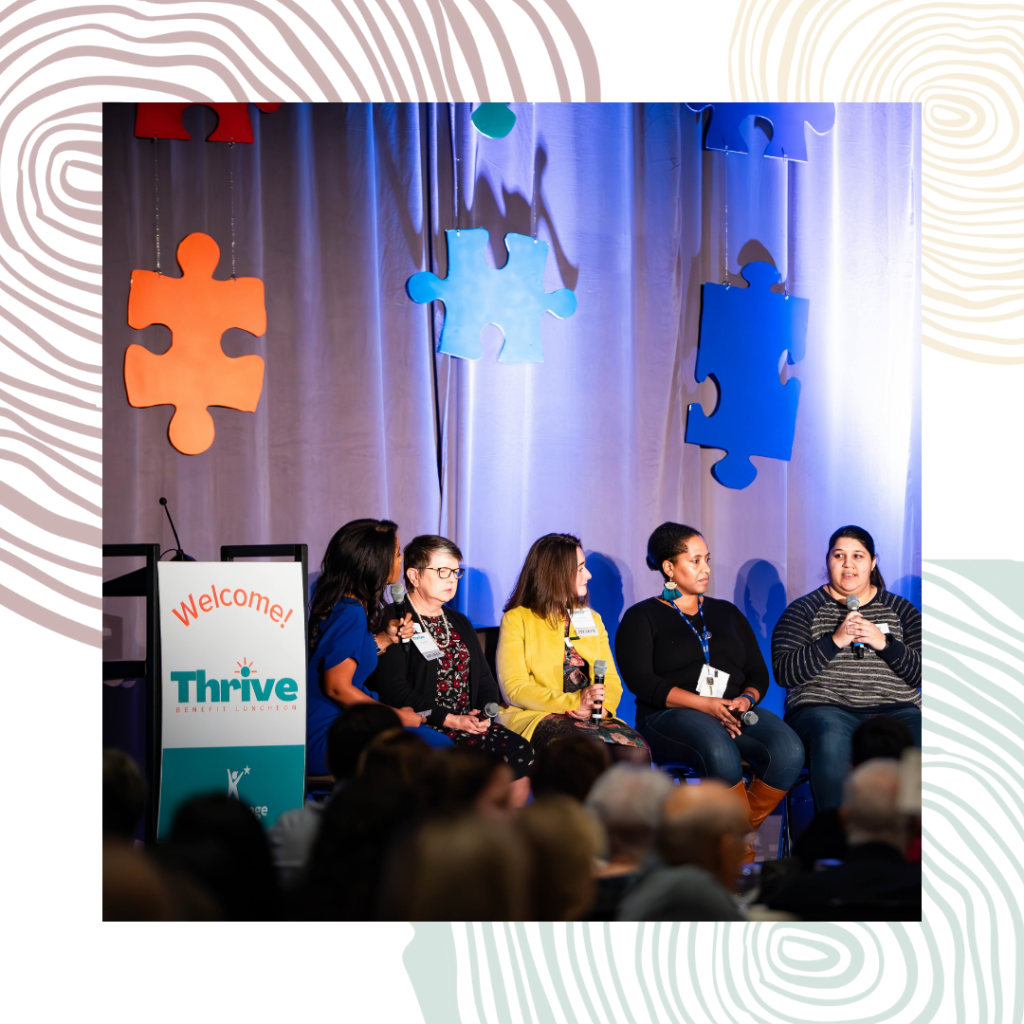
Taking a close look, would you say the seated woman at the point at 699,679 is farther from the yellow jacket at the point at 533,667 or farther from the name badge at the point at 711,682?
the yellow jacket at the point at 533,667

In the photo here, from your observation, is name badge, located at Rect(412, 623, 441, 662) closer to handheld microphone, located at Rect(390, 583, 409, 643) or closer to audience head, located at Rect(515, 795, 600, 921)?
handheld microphone, located at Rect(390, 583, 409, 643)

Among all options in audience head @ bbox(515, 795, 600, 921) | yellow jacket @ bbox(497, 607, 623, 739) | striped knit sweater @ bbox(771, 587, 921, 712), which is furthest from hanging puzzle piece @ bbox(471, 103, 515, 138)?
audience head @ bbox(515, 795, 600, 921)

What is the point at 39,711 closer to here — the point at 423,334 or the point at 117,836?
the point at 117,836

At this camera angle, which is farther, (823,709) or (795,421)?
(795,421)

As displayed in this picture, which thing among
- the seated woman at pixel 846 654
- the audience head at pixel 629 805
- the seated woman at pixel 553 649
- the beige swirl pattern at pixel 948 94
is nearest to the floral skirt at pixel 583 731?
the seated woman at pixel 553 649

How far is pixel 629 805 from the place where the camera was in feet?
10.9

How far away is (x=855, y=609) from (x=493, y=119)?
→ 2.33 metres

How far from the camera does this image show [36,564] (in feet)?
10.3

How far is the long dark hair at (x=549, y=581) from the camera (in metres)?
Answer: 3.84

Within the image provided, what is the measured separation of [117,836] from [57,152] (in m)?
2.11

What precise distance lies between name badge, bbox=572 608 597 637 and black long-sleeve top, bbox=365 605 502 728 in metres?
0.36

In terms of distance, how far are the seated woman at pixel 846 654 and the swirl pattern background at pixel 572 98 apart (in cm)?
58

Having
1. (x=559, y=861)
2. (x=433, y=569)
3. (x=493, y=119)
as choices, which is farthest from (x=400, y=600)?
(x=493, y=119)

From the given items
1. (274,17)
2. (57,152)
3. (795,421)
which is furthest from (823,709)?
(57,152)
